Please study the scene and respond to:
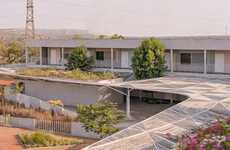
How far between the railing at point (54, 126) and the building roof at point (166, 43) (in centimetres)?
1246

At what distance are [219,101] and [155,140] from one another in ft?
21.6

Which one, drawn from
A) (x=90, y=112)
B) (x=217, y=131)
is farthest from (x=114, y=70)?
(x=217, y=131)

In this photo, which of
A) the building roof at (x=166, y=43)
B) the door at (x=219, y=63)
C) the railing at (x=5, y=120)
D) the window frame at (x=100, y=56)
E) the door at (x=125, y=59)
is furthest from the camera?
the window frame at (x=100, y=56)

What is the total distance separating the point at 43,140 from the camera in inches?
843

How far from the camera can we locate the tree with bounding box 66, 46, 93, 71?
121ft

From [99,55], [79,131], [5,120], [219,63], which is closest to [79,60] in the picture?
[99,55]

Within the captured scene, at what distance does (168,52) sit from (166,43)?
1.28m

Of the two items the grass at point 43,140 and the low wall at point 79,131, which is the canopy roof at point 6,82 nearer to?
the low wall at point 79,131

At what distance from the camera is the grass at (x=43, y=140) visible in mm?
21266

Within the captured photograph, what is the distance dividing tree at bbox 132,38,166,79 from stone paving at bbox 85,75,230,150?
17.8 ft

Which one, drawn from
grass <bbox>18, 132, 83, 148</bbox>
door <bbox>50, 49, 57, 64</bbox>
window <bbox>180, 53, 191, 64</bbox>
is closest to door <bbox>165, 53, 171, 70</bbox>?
window <bbox>180, 53, 191, 64</bbox>

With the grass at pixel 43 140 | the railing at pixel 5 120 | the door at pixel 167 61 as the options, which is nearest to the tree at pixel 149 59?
the door at pixel 167 61

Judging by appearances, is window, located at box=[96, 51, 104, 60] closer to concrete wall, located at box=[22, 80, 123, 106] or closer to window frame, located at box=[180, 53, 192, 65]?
concrete wall, located at box=[22, 80, 123, 106]

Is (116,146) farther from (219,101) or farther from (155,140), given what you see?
(219,101)
